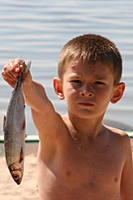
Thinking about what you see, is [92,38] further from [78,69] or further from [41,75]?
[41,75]

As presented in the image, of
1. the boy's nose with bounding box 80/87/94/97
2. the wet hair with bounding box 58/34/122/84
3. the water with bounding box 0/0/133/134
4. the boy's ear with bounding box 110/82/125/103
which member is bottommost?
the water with bounding box 0/0/133/134

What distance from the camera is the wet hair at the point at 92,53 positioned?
225 cm

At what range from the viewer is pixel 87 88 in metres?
2.16

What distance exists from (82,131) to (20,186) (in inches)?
69.0

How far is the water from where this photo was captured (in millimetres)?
6215

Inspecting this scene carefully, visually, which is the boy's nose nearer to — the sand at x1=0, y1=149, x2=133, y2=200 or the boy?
the boy

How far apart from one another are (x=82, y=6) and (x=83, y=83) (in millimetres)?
10398

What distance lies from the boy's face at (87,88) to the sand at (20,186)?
1.75 meters

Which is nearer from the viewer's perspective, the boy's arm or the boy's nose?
the boy's nose

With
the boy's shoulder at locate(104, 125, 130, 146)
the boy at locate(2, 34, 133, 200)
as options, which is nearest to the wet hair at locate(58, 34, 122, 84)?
the boy at locate(2, 34, 133, 200)

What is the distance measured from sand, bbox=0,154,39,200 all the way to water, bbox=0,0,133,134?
99 cm

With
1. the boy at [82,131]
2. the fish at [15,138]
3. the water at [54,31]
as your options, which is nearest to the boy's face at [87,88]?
the boy at [82,131]

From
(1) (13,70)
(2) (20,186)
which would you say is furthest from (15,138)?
(2) (20,186)

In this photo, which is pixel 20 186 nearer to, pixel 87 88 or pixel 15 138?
pixel 87 88
